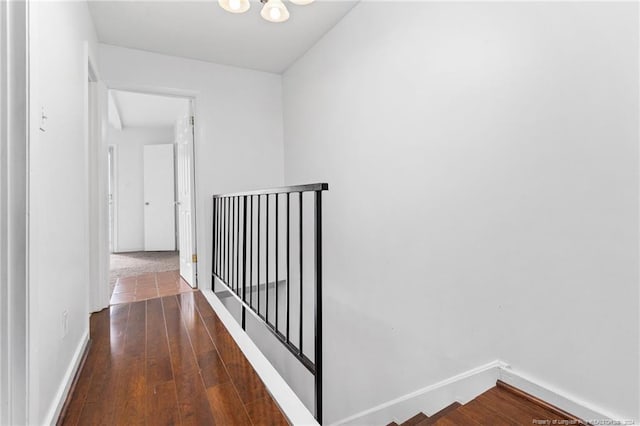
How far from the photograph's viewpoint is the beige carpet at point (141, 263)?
414cm

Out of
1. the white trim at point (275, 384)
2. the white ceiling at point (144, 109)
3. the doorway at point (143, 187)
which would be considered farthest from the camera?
the doorway at point (143, 187)

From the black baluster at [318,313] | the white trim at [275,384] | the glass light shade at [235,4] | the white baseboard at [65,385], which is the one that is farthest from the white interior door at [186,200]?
the black baluster at [318,313]

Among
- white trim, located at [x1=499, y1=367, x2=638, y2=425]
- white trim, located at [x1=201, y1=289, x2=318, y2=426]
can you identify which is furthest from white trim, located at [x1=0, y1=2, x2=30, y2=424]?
white trim, located at [x1=499, y1=367, x2=638, y2=425]

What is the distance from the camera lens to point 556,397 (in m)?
1.26

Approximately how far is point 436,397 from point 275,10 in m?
2.47

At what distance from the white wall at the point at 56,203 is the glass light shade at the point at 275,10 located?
106 cm

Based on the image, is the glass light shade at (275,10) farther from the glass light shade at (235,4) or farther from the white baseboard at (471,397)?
the white baseboard at (471,397)

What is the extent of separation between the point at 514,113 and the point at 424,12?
0.86 m

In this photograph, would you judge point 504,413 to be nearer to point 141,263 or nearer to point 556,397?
point 556,397

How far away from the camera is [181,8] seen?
2342 mm

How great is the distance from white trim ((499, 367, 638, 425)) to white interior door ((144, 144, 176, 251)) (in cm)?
579

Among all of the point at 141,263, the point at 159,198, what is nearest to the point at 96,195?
the point at 141,263

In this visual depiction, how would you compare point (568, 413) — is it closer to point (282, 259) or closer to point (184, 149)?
point (282, 259)

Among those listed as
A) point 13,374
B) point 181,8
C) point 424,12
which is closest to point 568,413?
point 13,374
